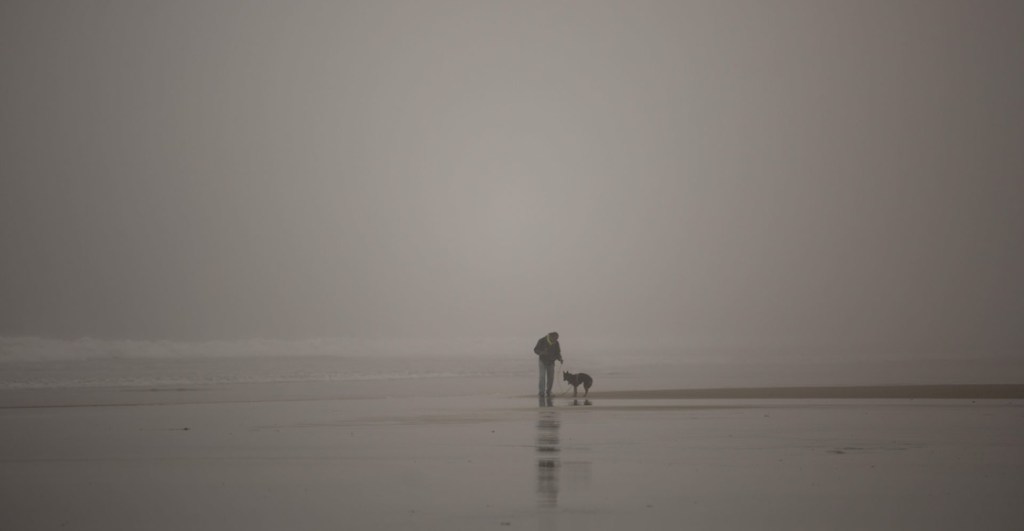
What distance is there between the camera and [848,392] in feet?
95.5

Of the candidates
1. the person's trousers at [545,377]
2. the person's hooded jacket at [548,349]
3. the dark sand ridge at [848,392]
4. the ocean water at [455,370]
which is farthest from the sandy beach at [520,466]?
the ocean water at [455,370]

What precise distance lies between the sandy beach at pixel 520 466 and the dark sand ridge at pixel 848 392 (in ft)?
5.92

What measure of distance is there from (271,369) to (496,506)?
38608 mm

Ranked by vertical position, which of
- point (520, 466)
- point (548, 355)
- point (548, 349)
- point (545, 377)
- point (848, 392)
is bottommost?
point (520, 466)

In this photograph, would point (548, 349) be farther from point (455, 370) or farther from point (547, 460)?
point (455, 370)

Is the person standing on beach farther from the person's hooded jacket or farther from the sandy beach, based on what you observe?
the sandy beach

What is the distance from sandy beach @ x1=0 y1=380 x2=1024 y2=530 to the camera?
33.8 feet

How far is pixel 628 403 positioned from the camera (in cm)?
2672

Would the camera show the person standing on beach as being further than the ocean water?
No

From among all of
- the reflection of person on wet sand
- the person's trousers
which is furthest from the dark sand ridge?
the reflection of person on wet sand

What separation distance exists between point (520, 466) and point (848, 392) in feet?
58.6

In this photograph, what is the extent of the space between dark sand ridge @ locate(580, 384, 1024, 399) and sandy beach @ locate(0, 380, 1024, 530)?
71.0 inches

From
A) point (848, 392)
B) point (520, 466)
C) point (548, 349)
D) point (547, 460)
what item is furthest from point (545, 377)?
point (520, 466)

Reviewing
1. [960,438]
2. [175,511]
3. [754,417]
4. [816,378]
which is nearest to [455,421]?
[754,417]
